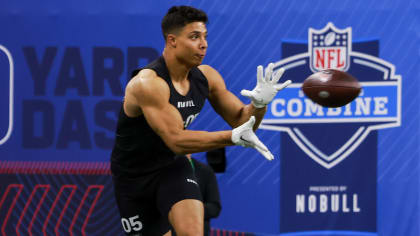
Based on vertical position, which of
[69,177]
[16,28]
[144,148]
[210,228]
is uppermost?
[16,28]

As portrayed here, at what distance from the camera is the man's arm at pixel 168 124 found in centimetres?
395

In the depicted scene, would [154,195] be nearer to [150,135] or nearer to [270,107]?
[150,135]

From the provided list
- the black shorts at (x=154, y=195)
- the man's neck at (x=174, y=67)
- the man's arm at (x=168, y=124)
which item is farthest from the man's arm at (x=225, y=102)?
the man's arm at (x=168, y=124)

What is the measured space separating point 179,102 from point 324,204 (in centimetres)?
203

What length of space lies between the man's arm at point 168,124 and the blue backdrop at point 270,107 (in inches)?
69.0

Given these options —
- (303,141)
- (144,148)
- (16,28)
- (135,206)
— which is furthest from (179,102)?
(16,28)

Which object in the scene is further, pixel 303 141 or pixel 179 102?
pixel 303 141

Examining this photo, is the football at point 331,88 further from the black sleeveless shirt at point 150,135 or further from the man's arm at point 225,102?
the black sleeveless shirt at point 150,135

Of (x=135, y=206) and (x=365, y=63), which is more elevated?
(x=365, y=63)

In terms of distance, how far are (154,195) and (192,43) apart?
898mm

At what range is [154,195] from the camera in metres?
4.41

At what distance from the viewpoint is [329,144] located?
5797 millimetres

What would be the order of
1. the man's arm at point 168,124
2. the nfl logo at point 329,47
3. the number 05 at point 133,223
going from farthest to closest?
the nfl logo at point 329,47
the number 05 at point 133,223
the man's arm at point 168,124

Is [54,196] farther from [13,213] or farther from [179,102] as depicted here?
[179,102]
